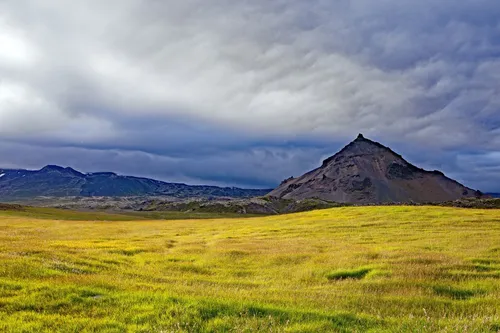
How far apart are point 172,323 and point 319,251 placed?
21.1m

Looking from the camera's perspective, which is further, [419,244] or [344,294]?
[419,244]

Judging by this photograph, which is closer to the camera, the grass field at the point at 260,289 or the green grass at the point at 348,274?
the grass field at the point at 260,289

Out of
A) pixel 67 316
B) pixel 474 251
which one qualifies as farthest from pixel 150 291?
pixel 474 251

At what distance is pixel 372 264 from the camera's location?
23.0 metres

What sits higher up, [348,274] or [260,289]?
[260,289]

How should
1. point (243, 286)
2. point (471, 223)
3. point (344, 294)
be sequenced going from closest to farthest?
point (344, 294), point (243, 286), point (471, 223)

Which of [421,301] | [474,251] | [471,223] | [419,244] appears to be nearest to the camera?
[421,301]

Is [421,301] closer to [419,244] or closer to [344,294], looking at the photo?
[344,294]

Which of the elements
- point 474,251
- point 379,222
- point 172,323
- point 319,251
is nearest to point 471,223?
point 379,222

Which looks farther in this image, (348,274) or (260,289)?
(348,274)

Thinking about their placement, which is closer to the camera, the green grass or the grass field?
the grass field

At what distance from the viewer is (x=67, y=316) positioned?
1074cm

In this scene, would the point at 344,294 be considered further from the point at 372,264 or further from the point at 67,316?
the point at 67,316

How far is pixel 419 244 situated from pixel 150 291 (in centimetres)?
2539
